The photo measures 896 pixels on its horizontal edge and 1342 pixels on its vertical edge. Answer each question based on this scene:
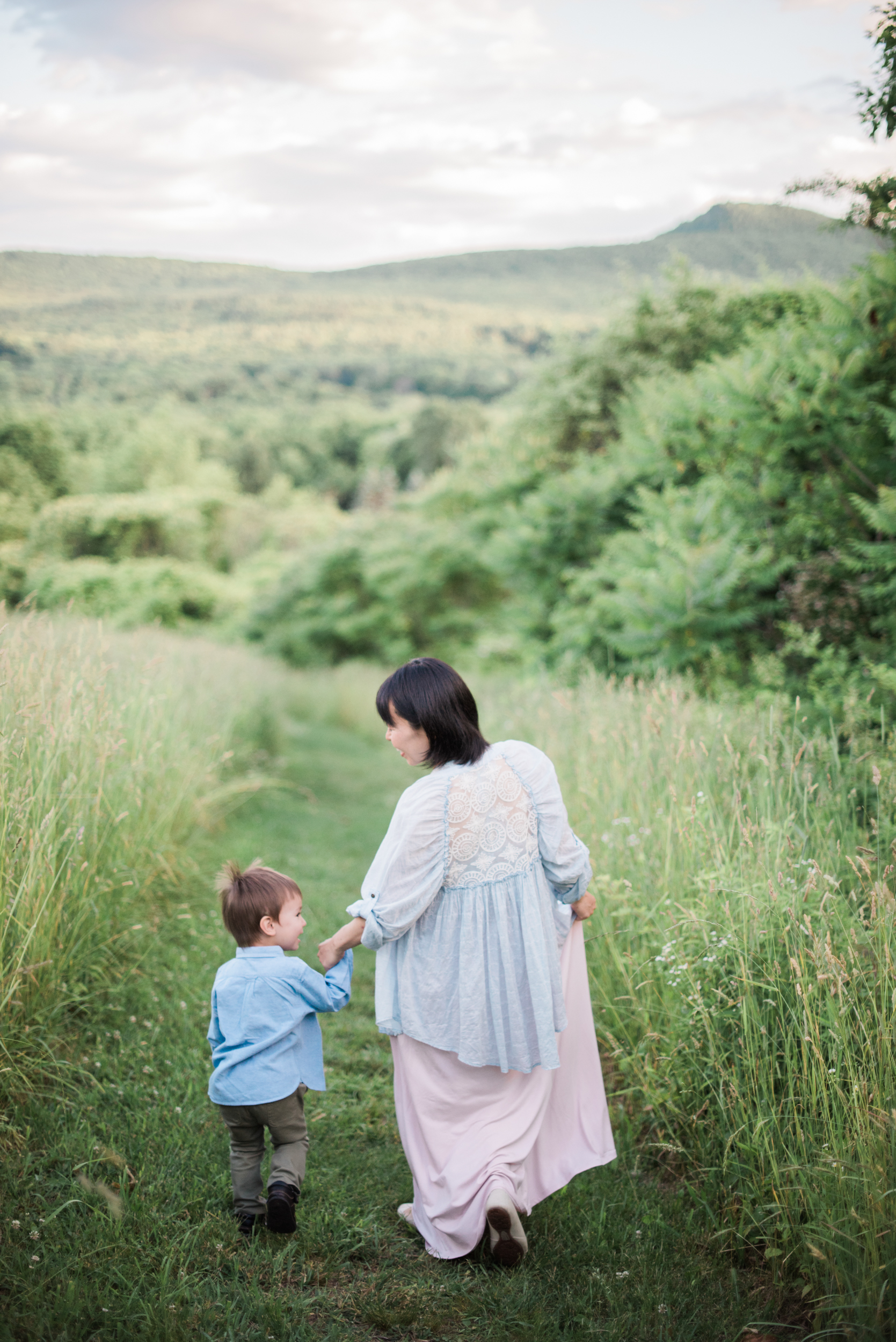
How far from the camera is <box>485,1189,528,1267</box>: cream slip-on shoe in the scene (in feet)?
8.20

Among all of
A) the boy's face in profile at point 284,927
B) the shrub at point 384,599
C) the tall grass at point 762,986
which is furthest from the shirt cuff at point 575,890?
the shrub at point 384,599

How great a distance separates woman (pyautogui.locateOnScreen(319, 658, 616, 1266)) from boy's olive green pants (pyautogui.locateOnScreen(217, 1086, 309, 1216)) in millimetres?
345

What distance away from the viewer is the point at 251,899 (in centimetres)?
273

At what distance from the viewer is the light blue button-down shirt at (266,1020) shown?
2.68m

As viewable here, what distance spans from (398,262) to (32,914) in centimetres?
8982

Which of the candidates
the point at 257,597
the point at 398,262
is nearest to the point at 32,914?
the point at 257,597

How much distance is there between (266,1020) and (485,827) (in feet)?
3.10

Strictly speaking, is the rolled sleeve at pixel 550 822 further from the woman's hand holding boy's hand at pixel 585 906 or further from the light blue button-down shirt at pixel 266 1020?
the light blue button-down shirt at pixel 266 1020

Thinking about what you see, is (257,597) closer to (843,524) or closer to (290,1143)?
(843,524)

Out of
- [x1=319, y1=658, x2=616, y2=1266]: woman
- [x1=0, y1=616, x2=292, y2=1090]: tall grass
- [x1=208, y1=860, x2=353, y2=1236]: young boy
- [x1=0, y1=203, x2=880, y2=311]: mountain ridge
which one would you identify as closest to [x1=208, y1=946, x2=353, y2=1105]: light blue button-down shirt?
[x1=208, y1=860, x2=353, y2=1236]: young boy

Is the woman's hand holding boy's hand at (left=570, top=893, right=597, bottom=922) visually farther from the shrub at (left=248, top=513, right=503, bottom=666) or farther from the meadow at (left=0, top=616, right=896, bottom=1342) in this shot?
the shrub at (left=248, top=513, right=503, bottom=666)

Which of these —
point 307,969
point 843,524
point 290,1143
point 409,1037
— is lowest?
point 290,1143

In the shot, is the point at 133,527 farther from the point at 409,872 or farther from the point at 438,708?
the point at 409,872

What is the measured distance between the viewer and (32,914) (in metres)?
3.36
